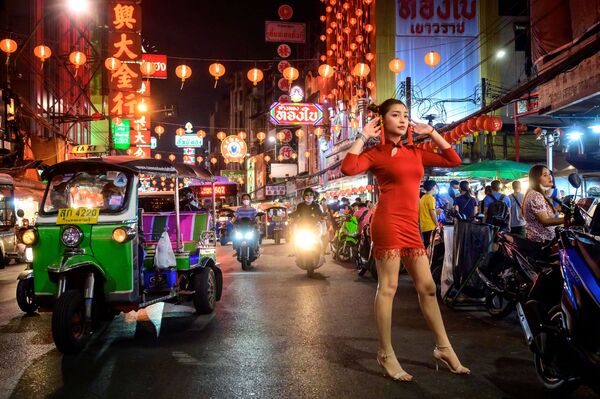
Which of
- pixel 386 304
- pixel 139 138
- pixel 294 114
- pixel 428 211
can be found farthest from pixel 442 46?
pixel 386 304

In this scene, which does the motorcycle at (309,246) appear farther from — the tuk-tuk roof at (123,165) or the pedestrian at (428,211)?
the tuk-tuk roof at (123,165)

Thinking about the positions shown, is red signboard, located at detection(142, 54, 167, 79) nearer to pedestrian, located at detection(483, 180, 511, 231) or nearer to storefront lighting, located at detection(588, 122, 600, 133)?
storefront lighting, located at detection(588, 122, 600, 133)

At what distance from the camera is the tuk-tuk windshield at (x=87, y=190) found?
20.8 ft

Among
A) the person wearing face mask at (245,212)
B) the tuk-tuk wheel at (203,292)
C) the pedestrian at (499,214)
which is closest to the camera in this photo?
the tuk-tuk wheel at (203,292)

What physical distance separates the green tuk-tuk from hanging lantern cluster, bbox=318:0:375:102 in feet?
65.3

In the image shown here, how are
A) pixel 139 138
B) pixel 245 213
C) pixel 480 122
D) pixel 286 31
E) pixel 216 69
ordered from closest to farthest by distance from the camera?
pixel 245 213 → pixel 480 122 → pixel 216 69 → pixel 139 138 → pixel 286 31

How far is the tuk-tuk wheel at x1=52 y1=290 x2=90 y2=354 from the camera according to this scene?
5.21 m

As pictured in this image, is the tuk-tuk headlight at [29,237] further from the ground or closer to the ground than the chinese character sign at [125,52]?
closer to the ground

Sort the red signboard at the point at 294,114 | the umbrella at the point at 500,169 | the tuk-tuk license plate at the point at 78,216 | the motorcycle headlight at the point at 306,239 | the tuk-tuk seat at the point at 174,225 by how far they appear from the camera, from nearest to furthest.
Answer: the tuk-tuk license plate at the point at 78,216
the tuk-tuk seat at the point at 174,225
the motorcycle headlight at the point at 306,239
the umbrella at the point at 500,169
the red signboard at the point at 294,114

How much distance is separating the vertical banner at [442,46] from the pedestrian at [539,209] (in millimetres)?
22064

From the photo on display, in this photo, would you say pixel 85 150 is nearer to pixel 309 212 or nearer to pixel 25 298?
pixel 309 212

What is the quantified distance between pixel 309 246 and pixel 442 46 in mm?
20116

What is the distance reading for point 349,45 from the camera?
1292 inches

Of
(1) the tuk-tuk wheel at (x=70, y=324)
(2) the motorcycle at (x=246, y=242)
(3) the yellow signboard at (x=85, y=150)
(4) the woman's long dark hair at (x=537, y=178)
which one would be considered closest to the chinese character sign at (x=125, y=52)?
(3) the yellow signboard at (x=85, y=150)
